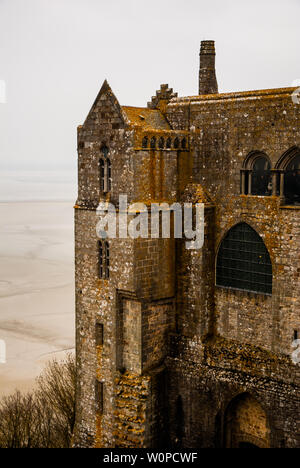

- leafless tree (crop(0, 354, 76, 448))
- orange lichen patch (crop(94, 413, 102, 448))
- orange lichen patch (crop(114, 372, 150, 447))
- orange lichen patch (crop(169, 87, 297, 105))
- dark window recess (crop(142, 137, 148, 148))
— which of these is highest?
orange lichen patch (crop(169, 87, 297, 105))

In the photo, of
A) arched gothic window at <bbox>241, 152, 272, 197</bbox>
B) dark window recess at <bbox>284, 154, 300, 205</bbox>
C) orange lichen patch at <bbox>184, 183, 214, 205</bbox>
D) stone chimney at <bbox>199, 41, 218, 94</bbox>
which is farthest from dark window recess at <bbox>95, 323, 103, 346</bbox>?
stone chimney at <bbox>199, 41, 218, 94</bbox>

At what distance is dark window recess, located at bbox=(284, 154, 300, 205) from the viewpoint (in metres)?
17.5

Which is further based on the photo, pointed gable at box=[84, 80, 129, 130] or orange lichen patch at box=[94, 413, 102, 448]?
orange lichen patch at box=[94, 413, 102, 448]

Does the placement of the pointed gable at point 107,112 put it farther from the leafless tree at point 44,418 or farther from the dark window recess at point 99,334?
the leafless tree at point 44,418

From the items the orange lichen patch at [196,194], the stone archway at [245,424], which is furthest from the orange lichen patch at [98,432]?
the orange lichen patch at [196,194]

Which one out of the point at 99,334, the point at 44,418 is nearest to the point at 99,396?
the point at 99,334

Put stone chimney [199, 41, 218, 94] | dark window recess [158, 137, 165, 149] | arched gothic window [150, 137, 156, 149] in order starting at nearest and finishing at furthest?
arched gothic window [150, 137, 156, 149] < dark window recess [158, 137, 165, 149] < stone chimney [199, 41, 218, 94]

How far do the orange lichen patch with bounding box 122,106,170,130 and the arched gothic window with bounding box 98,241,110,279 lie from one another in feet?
12.5

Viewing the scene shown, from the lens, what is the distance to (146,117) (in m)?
19.7

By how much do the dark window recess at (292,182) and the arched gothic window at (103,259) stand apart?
5641 millimetres

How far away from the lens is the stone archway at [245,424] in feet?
60.2

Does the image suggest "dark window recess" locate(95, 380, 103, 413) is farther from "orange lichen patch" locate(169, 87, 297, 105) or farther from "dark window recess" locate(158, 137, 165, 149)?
"orange lichen patch" locate(169, 87, 297, 105)

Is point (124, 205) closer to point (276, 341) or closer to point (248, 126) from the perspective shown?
point (248, 126)

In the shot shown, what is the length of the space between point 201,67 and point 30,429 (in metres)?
15.0
